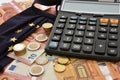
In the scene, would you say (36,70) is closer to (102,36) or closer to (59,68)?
(59,68)

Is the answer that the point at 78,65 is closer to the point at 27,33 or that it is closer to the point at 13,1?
the point at 27,33

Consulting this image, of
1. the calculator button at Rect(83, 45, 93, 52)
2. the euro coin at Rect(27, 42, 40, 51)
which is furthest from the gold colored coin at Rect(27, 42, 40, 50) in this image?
the calculator button at Rect(83, 45, 93, 52)

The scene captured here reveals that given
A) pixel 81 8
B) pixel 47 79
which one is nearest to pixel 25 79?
pixel 47 79

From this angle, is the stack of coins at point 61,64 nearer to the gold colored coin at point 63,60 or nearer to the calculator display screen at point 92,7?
the gold colored coin at point 63,60

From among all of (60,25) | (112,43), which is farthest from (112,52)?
(60,25)

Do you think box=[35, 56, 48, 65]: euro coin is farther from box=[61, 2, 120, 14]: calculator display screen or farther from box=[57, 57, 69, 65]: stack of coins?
box=[61, 2, 120, 14]: calculator display screen

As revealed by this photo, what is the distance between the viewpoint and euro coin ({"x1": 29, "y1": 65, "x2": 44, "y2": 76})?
417 millimetres

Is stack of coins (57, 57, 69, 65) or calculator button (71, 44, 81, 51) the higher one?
calculator button (71, 44, 81, 51)

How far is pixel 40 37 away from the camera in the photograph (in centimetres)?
50

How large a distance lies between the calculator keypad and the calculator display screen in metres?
0.02

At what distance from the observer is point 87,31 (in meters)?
0.46

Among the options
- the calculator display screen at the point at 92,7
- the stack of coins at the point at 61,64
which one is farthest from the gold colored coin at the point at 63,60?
the calculator display screen at the point at 92,7

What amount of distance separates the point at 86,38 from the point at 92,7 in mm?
97

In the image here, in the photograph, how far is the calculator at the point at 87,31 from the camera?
427 mm
